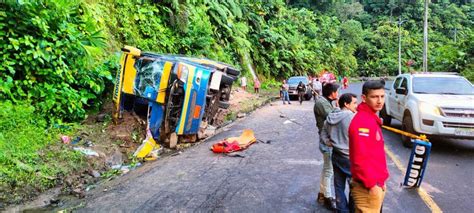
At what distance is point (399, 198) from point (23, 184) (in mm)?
5314

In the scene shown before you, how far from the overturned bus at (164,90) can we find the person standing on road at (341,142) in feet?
15.4

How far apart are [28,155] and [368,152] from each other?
5493mm

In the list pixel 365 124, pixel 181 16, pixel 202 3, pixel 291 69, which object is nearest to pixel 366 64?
pixel 291 69

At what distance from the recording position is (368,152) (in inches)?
125

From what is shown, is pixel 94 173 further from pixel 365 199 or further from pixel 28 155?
pixel 365 199

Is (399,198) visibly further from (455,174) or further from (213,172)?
(213,172)

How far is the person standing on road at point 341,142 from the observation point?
434cm

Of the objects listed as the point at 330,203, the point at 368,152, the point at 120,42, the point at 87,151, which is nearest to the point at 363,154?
the point at 368,152

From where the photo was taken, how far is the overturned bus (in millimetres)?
8562

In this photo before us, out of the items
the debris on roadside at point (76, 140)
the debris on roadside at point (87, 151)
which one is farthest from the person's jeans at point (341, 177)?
the debris on roadside at point (76, 140)

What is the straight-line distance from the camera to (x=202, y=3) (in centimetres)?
2188

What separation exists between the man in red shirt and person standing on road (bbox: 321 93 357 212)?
1024 mm

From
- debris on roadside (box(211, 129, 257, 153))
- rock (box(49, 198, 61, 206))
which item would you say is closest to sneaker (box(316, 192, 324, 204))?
debris on roadside (box(211, 129, 257, 153))

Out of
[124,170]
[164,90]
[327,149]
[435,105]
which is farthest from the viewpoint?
[164,90]
